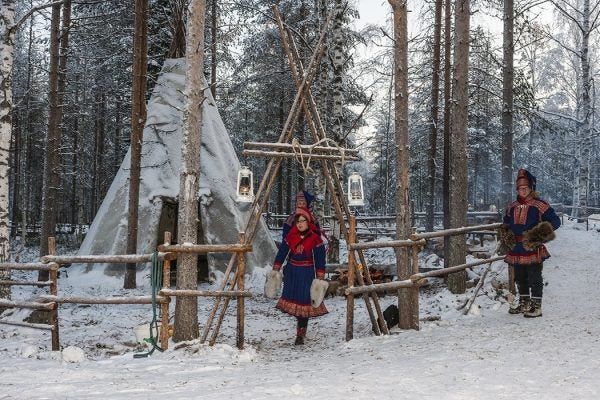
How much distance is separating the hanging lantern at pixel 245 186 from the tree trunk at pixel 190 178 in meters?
0.62

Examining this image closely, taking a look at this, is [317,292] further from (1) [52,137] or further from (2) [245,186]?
(1) [52,137]

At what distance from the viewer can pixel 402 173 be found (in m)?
6.21

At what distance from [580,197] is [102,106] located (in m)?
22.2

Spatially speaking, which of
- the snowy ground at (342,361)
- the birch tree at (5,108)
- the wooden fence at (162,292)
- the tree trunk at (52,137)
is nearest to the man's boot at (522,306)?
the snowy ground at (342,361)

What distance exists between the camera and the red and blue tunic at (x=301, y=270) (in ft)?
20.2

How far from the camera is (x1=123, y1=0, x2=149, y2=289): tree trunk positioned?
9914 mm

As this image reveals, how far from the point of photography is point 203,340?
5465 millimetres

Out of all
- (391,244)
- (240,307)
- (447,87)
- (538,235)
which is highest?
(447,87)

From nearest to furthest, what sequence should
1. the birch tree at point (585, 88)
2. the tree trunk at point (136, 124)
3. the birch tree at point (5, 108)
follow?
the birch tree at point (5, 108) → the tree trunk at point (136, 124) → the birch tree at point (585, 88)

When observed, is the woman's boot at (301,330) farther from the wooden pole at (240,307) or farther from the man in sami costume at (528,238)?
the man in sami costume at (528,238)

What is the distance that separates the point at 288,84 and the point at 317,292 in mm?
13425

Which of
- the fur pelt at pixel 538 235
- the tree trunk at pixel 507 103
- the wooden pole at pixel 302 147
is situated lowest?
the fur pelt at pixel 538 235

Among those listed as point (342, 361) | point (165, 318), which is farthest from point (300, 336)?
point (165, 318)

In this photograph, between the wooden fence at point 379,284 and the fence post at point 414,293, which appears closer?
the wooden fence at point 379,284
